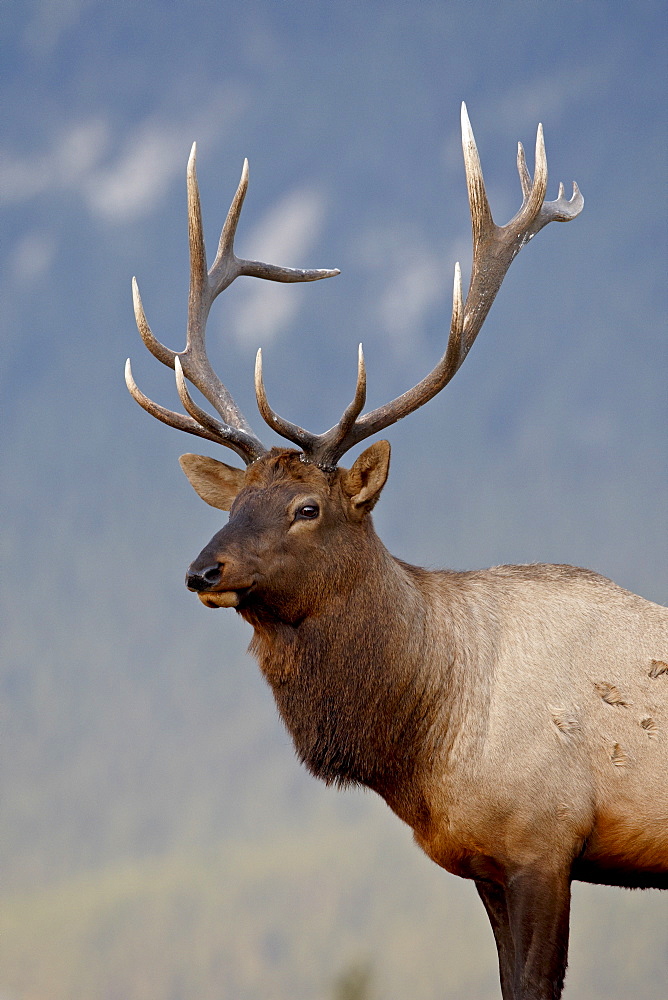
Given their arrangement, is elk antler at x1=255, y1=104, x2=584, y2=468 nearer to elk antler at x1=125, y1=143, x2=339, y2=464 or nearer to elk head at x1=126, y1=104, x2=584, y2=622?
elk head at x1=126, y1=104, x2=584, y2=622

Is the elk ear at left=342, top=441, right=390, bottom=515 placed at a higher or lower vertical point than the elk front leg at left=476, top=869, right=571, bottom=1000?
higher

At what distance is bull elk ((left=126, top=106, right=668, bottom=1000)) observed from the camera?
5.97m

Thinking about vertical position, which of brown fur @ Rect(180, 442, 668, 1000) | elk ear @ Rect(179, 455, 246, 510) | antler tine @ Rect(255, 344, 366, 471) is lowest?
brown fur @ Rect(180, 442, 668, 1000)

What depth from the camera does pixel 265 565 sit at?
5.94 metres

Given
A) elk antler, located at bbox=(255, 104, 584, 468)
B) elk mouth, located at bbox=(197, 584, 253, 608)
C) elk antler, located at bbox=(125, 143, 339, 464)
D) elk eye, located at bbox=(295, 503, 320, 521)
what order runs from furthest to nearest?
elk antler, located at bbox=(125, 143, 339, 464) → elk antler, located at bbox=(255, 104, 584, 468) → elk eye, located at bbox=(295, 503, 320, 521) → elk mouth, located at bbox=(197, 584, 253, 608)

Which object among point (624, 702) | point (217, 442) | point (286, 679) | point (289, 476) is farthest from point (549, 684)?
point (217, 442)

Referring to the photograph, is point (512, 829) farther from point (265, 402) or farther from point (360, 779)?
point (265, 402)

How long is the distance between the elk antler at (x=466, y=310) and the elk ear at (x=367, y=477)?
0.20 m

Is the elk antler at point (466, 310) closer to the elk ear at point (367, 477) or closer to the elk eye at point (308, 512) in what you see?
the elk ear at point (367, 477)

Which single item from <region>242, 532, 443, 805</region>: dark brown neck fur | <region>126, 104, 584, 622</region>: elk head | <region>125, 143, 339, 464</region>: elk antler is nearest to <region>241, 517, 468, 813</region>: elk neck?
<region>242, 532, 443, 805</region>: dark brown neck fur

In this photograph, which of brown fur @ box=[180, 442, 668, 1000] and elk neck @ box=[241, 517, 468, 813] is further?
elk neck @ box=[241, 517, 468, 813]

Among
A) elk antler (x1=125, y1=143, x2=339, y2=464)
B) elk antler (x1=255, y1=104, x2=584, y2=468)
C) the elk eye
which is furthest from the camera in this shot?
elk antler (x1=125, y1=143, x2=339, y2=464)

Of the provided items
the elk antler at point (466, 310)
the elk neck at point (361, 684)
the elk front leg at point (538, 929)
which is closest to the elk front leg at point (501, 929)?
the elk front leg at point (538, 929)

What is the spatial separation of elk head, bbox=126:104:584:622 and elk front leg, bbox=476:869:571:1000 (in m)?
1.77
